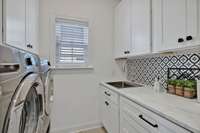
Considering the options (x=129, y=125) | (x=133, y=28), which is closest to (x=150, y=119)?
(x=129, y=125)

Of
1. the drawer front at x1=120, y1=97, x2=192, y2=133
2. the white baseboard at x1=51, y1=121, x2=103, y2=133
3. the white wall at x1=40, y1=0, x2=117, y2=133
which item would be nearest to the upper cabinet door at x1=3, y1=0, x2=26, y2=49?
the white wall at x1=40, y1=0, x2=117, y2=133

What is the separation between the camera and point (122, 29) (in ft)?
7.47

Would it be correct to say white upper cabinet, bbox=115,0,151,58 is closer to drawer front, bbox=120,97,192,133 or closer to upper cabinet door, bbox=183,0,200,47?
upper cabinet door, bbox=183,0,200,47

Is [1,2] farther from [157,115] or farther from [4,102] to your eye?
[157,115]

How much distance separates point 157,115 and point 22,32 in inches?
55.7

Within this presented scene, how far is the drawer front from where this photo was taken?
0.87m

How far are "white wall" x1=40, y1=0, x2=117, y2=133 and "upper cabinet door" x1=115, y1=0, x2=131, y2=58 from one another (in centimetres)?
19

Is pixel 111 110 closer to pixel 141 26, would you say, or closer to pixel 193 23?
pixel 141 26

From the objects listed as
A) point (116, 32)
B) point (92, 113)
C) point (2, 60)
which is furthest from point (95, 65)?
point (2, 60)

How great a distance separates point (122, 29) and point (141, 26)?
60cm

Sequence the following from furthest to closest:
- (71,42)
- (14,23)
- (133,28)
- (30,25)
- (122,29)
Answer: (71,42), (122,29), (133,28), (30,25), (14,23)

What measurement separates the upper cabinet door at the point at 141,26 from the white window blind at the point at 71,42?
0.95 metres

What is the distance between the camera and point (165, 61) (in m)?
1.76

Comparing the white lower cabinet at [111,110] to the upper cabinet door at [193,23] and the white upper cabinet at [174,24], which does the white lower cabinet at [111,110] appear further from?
the upper cabinet door at [193,23]
